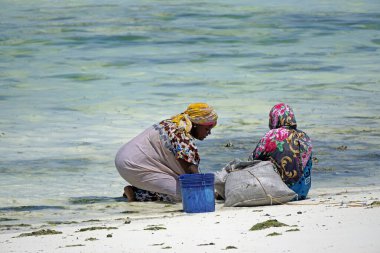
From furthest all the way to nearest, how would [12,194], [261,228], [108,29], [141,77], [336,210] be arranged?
[108,29]
[141,77]
[12,194]
[336,210]
[261,228]

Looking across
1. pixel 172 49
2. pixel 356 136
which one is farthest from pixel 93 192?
pixel 172 49

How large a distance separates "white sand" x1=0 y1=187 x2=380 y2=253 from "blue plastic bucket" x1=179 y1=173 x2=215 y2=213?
0.14m

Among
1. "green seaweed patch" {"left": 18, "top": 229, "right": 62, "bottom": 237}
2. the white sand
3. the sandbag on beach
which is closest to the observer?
the white sand

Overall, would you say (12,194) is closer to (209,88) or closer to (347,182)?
(347,182)

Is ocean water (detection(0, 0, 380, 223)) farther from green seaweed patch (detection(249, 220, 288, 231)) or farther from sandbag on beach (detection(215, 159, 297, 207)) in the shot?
green seaweed patch (detection(249, 220, 288, 231))

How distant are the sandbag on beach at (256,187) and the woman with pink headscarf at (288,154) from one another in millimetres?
155

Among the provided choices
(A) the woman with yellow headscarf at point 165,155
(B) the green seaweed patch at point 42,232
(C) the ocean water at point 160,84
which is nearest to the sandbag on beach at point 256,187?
(A) the woman with yellow headscarf at point 165,155

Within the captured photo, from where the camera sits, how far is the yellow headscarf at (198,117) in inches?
362

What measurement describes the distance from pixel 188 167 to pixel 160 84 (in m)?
10.6

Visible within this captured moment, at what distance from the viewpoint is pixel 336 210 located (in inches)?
298

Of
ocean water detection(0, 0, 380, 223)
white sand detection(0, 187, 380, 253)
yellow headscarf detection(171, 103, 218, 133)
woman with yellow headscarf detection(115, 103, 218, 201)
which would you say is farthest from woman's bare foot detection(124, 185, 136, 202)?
white sand detection(0, 187, 380, 253)

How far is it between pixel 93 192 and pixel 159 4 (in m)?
22.9

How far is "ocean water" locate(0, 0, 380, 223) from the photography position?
11570 millimetres

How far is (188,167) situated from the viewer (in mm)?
9305
